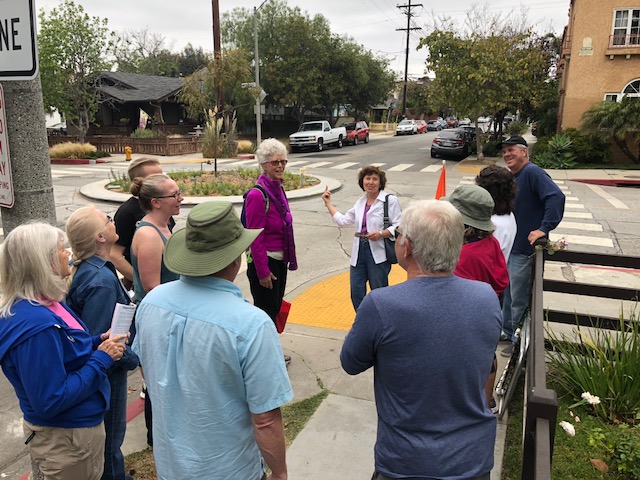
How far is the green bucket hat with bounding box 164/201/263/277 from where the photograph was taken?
6.32ft

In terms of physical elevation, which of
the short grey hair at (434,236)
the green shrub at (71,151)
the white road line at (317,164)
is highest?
the short grey hair at (434,236)

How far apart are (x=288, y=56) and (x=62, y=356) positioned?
1353 inches

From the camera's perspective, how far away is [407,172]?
20.1 m

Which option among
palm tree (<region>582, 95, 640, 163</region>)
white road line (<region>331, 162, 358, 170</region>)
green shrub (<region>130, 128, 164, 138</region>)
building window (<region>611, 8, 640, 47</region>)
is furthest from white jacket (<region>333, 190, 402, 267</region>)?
green shrub (<region>130, 128, 164, 138</region>)

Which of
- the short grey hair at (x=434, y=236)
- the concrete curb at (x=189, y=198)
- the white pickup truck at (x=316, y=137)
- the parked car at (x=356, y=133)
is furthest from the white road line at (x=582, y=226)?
the parked car at (x=356, y=133)

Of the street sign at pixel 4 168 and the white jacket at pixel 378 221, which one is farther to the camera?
the white jacket at pixel 378 221

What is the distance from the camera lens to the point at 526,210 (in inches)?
179

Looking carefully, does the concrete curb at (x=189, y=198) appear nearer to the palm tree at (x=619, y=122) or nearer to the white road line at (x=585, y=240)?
the white road line at (x=585, y=240)

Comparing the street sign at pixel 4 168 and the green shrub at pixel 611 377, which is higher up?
the street sign at pixel 4 168

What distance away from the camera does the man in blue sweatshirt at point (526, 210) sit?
4379mm

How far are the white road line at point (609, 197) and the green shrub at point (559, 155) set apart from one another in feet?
12.1

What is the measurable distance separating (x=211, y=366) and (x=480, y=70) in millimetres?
21355

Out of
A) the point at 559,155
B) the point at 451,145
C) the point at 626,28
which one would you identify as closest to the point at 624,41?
the point at 626,28

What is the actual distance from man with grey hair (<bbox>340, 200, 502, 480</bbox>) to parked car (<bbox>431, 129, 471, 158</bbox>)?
953 inches
